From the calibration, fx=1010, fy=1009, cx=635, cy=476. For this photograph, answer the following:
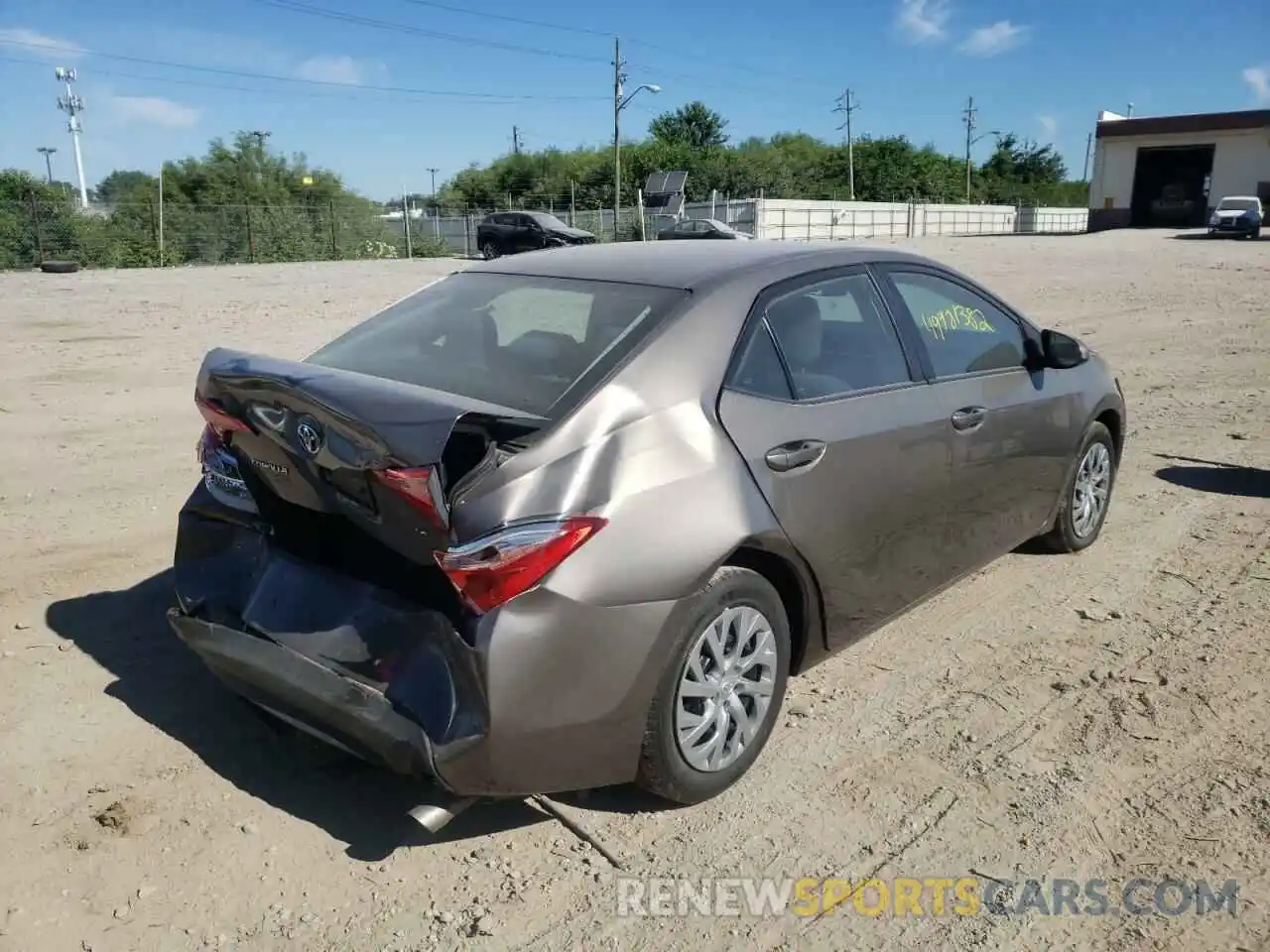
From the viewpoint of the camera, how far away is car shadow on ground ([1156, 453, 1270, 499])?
6293mm

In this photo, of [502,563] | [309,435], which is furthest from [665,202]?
[502,563]

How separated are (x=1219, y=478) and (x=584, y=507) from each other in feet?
18.1

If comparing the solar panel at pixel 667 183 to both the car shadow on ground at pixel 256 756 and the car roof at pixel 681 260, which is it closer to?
the car roof at pixel 681 260

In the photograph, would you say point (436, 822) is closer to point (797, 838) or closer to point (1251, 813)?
point (797, 838)

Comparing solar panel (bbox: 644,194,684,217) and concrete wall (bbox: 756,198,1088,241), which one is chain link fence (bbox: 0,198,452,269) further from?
concrete wall (bbox: 756,198,1088,241)

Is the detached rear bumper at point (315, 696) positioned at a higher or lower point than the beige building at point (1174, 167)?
lower

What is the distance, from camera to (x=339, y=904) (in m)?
2.69

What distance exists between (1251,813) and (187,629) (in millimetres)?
3368

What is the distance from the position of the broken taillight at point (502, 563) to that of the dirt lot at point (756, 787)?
0.84 metres

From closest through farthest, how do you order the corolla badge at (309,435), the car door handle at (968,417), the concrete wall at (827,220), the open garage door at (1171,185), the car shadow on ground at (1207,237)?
the corolla badge at (309,435), the car door handle at (968,417), the car shadow on ground at (1207,237), the concrete wall at (827,220), the open garage door at (1171,185)

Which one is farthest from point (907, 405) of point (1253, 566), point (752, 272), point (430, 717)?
point (1253, 566)

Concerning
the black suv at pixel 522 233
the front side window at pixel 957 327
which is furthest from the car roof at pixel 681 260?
the black suv at pixel 522 233

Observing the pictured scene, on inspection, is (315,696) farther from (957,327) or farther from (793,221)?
(793,221)

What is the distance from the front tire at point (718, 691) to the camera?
9.59 ft
